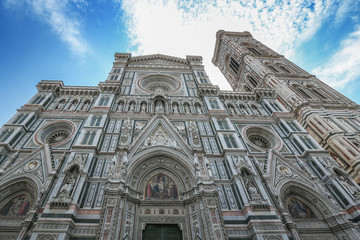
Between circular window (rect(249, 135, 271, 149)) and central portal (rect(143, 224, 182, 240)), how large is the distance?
326 inches

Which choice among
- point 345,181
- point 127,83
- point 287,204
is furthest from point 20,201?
point 345,181

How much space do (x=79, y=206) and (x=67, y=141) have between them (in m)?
4.85

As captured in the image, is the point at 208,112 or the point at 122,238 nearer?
the point at 122,238

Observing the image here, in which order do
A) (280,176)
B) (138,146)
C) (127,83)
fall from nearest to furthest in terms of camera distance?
(280,176) < (138,146) < (127,83)

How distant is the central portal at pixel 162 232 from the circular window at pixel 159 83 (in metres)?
12.6

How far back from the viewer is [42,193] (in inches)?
354

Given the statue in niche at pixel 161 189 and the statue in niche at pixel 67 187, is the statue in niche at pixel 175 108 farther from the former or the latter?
the statue in niche at pixel 67 187

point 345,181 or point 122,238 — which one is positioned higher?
point 345,181

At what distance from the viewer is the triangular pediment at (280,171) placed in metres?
10.8

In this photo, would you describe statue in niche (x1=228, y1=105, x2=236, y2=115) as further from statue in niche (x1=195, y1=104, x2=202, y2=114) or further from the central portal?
the central portal

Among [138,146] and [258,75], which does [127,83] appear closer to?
[138,146]

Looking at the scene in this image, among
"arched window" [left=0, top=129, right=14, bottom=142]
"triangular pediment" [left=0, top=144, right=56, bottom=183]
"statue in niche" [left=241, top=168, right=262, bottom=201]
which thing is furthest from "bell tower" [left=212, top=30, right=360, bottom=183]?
"arched window" [left=0, top=129, right=14, bottom=142]

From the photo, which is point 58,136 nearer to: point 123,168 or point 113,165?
point 113,165

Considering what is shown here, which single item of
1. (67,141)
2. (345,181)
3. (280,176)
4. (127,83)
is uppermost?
(127,83)
